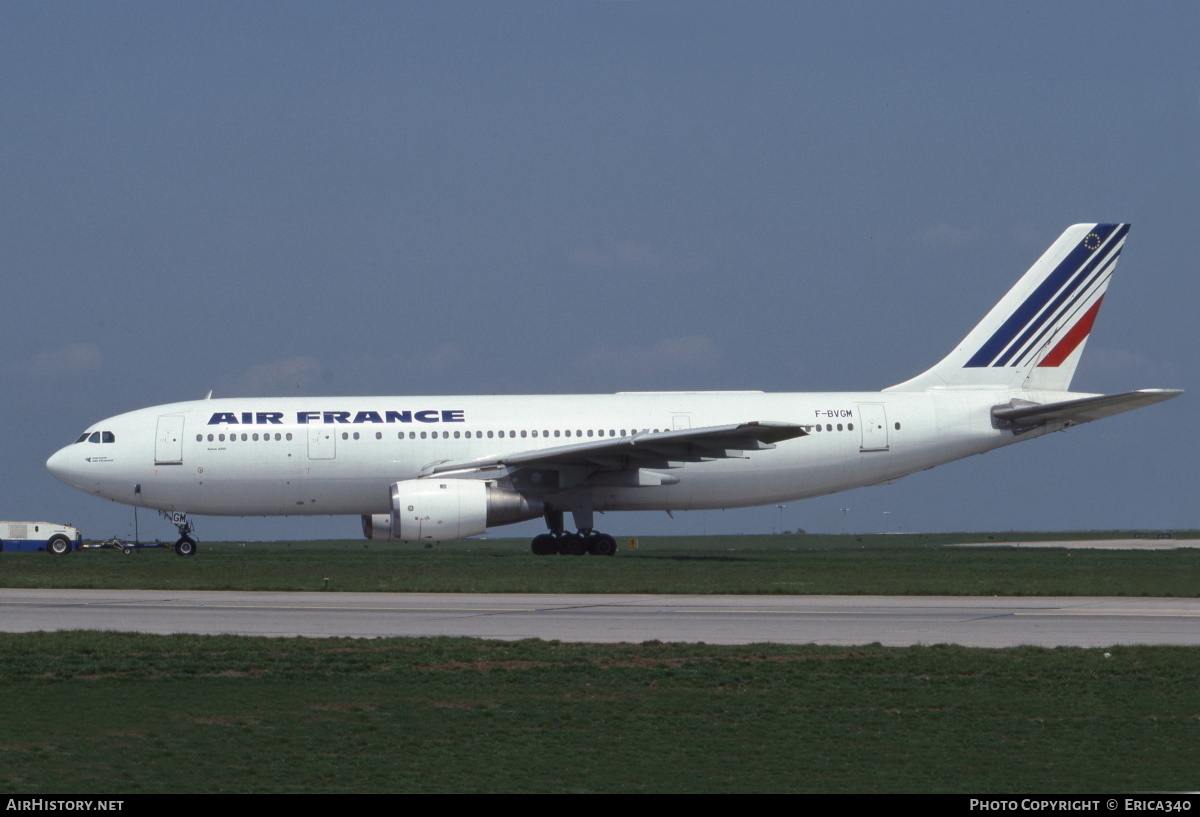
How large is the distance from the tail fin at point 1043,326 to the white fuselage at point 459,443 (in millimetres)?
786

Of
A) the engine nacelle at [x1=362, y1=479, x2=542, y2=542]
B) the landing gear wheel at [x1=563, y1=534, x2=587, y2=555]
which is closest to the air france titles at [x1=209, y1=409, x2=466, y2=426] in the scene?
the engine nacelle at [x1=362, y1=479, x2=542, y2=542]

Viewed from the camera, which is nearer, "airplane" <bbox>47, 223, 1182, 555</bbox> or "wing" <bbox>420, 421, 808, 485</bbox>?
"wing" <bbox>420, 421, 808, 485</bbox>

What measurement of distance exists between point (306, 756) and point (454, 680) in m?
3.58

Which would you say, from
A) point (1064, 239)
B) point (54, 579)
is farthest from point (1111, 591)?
point (54, 579)

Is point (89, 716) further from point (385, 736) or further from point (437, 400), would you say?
point (437, 400)

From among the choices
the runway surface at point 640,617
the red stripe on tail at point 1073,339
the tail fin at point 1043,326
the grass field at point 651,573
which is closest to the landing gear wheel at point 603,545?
the grass field at point 651,573

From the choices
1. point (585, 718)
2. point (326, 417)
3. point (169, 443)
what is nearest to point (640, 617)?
point (585, 718)

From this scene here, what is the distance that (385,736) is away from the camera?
10555 mm

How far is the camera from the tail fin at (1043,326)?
123 feet

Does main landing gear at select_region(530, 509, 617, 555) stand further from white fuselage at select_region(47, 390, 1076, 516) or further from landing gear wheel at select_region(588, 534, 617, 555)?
white fuselage at select_region(47, 390, 1076, 516)

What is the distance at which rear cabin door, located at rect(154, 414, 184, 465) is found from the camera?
33812 mm

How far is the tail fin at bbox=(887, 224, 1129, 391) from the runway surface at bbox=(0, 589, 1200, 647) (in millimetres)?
15252

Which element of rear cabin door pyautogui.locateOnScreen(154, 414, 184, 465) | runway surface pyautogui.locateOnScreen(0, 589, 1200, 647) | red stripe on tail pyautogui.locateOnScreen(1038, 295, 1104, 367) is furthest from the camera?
red stripe on tail pyautogui.locateOnScreen(1038, 295, 1104, 367)

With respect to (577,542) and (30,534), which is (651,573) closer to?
(577,542)
